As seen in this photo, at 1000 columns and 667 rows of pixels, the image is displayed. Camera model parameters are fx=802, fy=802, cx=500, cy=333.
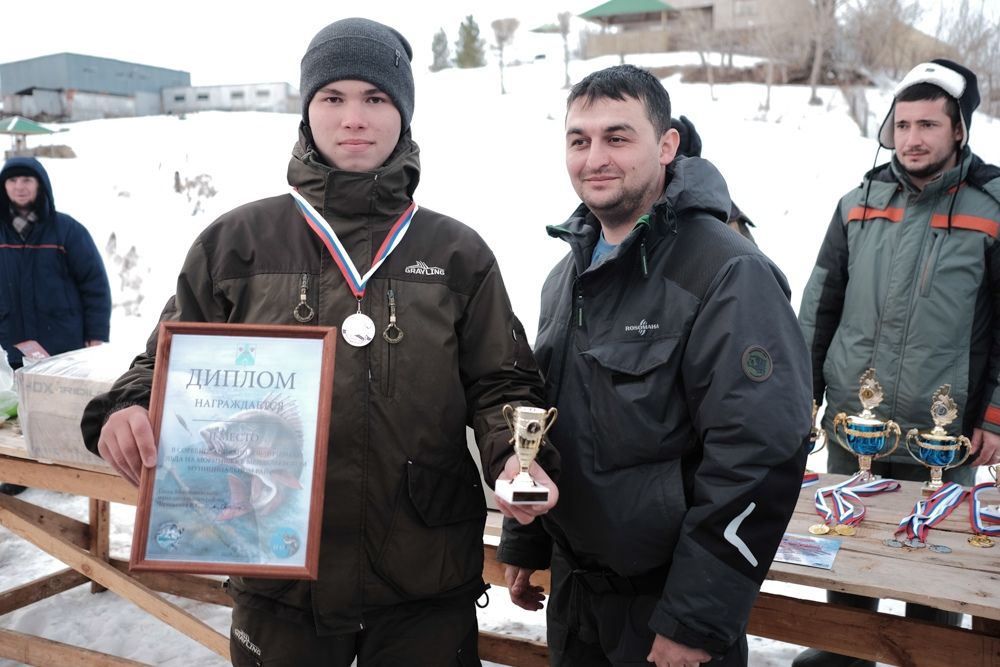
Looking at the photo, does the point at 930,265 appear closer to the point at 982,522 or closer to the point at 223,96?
the point at 982,522

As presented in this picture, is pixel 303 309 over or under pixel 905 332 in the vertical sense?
over

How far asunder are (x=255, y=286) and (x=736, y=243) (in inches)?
46.6

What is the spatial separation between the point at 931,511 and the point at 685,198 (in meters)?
1.35

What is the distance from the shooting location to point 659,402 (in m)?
1.92

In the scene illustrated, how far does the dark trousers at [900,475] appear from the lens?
10.3ft

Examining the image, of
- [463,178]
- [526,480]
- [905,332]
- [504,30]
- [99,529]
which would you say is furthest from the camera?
[504,30]

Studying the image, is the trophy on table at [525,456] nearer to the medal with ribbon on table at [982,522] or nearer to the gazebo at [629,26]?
A: the medal with ribbon on table at [982,522]

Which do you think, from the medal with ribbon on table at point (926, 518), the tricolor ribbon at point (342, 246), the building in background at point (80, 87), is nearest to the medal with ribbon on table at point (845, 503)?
the medal with ribbon on table at point (926, 518)

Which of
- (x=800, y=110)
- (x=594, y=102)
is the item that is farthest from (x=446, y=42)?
(x=594, y=102)

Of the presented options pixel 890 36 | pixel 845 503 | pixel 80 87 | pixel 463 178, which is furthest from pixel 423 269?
pixel 80 87

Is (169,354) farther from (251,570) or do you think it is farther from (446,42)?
(446,42)

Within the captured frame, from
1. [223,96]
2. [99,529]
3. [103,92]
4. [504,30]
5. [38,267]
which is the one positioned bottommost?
[99,529]

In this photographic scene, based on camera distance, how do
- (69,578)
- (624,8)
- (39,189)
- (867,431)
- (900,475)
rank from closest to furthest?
(867,431), (900,475), (69,578), (39,189), (624,8)

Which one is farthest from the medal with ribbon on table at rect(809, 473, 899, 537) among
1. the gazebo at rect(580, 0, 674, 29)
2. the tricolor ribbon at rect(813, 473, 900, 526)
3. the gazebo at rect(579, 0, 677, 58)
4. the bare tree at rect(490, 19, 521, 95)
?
the gazebo at rect(580, 0, 674, 29)
